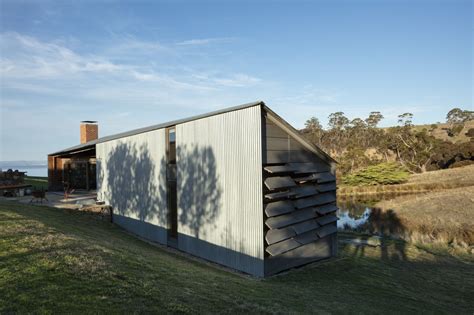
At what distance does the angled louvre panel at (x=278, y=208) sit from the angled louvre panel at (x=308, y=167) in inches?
42.6

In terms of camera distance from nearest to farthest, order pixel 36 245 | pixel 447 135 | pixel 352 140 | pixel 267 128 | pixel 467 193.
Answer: pixel 36 245
pixel 267 128
pixel 467 193
pixel 352 140
pixel 447 135

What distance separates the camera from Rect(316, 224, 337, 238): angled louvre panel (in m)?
10.5

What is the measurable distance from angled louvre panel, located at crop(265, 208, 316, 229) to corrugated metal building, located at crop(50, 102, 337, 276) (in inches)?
1.1

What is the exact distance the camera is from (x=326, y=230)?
10867 mm

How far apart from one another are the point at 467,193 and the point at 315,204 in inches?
718

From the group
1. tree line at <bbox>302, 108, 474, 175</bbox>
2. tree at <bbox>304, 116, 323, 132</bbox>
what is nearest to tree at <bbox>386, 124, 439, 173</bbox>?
tree line at <bbox>302, 108, 474, 175</bbox>

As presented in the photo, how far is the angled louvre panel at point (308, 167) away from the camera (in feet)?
31.8

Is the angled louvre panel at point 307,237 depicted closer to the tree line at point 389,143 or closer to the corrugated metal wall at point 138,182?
the corrugated metal wall at point 138,182

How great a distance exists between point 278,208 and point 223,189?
5.73 feet

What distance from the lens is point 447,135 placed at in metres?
61.1

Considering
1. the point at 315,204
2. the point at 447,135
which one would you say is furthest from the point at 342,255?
the point at 447,135

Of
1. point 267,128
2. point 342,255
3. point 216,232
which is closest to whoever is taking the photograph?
point 267,128

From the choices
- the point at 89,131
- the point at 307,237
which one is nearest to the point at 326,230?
the point at 307,237

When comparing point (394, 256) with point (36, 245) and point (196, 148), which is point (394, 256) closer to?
point (196, 148)
